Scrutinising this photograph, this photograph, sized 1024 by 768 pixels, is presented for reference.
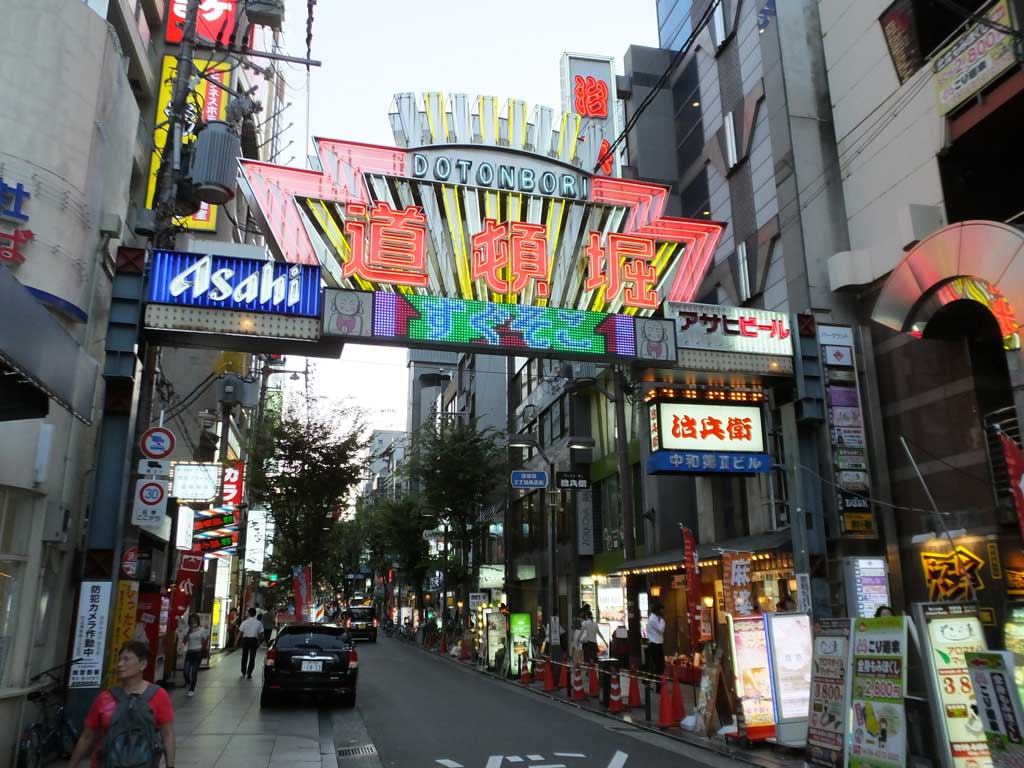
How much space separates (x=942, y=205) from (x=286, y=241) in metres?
13.0

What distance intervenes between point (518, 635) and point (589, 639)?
15.0ft

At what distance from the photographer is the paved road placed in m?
11.0

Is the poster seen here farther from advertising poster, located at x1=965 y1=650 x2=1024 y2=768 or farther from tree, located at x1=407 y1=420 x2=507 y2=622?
tree, located at x1=407 y1=420 x2=507 y2=622

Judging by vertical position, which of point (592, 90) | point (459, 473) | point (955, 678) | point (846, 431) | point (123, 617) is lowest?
point (955, 678)

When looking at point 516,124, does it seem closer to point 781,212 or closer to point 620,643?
point 781,212

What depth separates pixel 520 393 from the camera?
46.2 meters

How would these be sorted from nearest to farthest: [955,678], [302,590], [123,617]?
[955,678], [123,617], [302,590]

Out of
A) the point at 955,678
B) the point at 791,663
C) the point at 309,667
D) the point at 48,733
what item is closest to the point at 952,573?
the point at 791,663

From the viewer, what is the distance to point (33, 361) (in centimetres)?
728

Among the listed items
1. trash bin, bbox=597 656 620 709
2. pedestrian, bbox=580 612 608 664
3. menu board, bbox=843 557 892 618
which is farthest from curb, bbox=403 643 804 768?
menu board, bbox=843 557 892 618

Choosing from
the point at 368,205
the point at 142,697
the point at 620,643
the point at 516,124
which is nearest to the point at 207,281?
the point at 368,205

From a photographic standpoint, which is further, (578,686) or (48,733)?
(578,686)

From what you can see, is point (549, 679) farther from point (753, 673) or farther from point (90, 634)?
point (90, 634)

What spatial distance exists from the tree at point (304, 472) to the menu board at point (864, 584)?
2568 cm
